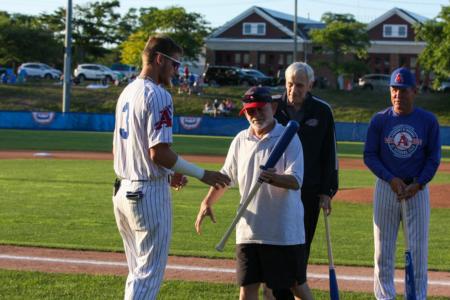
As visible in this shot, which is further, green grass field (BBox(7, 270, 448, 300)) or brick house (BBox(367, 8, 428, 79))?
brick house (BBox(367, 8, 428, 79))

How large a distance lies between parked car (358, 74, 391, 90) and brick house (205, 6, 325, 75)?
15.0m

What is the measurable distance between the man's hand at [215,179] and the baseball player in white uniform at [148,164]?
9 centimetres

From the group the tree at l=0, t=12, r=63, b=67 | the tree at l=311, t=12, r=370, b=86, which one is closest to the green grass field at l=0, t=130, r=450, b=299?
the tree at l=311, t=12, r=370, b=86

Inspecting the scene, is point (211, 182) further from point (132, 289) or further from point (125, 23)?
point (125, 23)

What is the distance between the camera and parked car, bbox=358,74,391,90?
230ft

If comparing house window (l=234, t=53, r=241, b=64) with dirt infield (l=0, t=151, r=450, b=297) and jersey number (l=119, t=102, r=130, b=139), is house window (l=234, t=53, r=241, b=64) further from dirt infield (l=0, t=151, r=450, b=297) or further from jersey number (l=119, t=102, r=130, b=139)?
jersey number (l=119, t=102, r=130, b=139)

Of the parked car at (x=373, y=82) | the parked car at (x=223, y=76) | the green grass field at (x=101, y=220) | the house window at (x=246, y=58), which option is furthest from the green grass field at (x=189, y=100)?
the green grass field at (x=101, y=220)

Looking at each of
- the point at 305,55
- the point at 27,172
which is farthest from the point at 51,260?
the point at 305,55

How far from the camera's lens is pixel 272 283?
6.48m

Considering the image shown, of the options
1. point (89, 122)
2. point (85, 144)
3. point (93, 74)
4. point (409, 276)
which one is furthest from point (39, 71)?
point (409, 276)

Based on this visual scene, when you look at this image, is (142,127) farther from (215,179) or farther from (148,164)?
(215,179)

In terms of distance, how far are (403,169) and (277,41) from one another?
81.2 metres

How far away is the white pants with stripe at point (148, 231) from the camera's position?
20.1 feet

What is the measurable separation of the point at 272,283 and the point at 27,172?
56.8 ft
